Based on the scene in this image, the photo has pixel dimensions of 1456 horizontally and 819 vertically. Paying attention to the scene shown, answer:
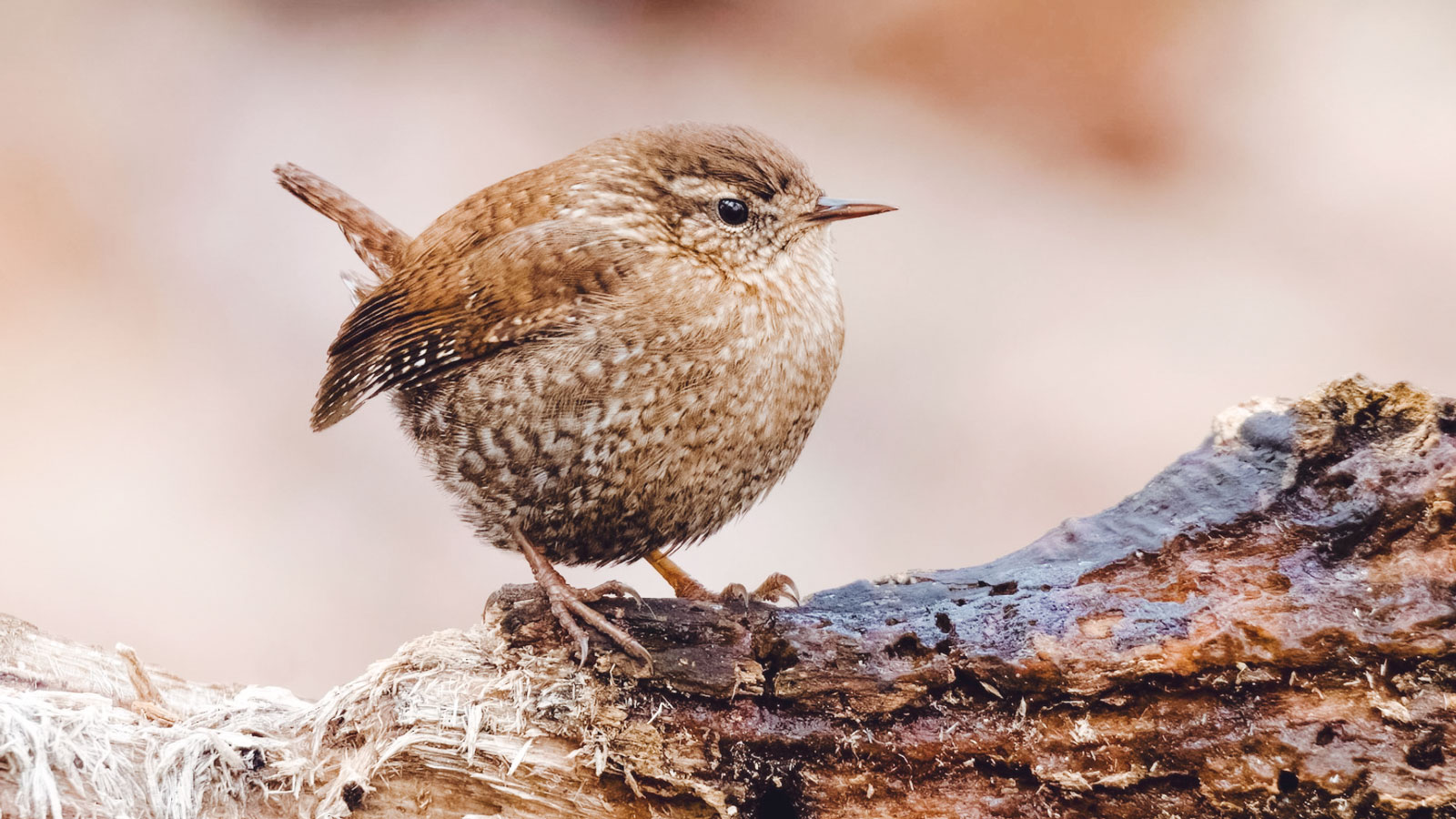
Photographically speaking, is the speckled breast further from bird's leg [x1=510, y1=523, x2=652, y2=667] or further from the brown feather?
the brown feather

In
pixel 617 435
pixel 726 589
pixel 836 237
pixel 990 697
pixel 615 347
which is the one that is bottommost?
pixel 990 697

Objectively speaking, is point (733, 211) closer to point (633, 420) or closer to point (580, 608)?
point (633, 420)

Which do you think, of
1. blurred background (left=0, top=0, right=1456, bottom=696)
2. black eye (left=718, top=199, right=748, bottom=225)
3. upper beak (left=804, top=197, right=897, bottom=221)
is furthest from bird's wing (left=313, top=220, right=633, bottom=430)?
blurred background (left=0, top=0, right=1456, bottom=696)

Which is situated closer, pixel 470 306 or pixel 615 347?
pixel 615 347

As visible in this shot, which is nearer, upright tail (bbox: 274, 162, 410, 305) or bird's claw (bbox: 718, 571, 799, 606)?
bird's claw (bbox: 718, 571, 799, 606)

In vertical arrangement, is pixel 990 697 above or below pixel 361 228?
below

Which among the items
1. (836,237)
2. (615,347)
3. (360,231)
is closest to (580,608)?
(615,347)
